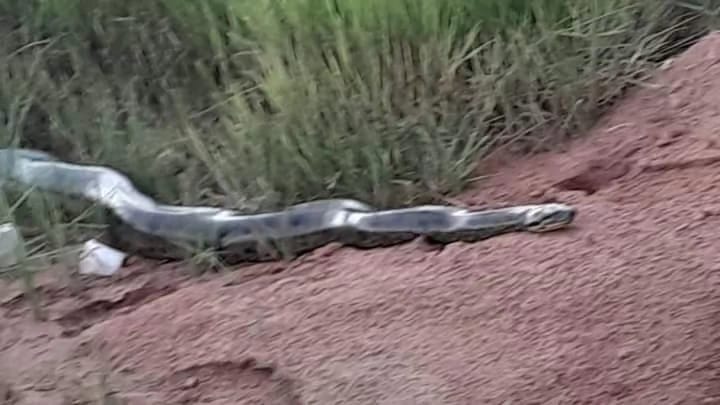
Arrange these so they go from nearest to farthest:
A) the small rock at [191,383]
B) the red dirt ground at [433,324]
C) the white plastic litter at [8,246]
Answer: the red dirt ground at [433,324]
the small rock at [191,383]
the white plastic litter at [8,246]

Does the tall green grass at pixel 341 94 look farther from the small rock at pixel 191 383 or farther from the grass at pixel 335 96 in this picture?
the small rock at pixel 191 383

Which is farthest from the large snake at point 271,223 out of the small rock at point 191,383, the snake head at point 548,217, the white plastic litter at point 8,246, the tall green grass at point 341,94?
the small rock at point 191,383

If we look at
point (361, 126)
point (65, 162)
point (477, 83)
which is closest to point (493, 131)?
point (477, 83)

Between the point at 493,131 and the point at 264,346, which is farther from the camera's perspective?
the point at 493,131

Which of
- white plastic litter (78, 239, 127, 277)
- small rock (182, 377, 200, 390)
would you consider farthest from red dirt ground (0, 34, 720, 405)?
white plastic litter (78, 239, 127, 277)

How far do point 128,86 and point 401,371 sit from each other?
2018mm

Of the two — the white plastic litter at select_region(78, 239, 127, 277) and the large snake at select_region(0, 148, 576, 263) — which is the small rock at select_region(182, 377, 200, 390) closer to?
the large snake at select_region(0, 148, 576, 263)

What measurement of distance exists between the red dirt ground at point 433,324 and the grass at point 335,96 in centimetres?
40

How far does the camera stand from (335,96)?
402cm

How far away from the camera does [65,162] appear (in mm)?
4328

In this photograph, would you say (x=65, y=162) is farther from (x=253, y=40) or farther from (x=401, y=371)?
(x=401, y=371)

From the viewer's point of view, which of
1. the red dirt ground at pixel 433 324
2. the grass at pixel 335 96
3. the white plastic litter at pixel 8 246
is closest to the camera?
the red dirt ground at pixel 433 324

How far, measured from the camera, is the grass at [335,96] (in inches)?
152

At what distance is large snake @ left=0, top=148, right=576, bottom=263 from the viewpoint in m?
3.43
